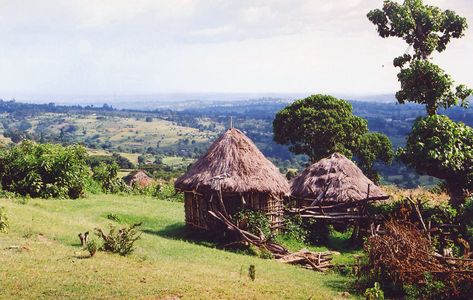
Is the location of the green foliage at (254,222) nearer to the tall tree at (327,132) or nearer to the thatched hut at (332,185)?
the thatched hut at (332,185)

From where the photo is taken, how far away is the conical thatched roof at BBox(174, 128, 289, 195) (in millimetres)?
21375

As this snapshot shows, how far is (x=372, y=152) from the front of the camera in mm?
43656

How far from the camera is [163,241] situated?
1988 centimetres

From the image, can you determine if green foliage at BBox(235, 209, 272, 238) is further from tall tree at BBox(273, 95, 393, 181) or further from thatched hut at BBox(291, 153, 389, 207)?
tall tree at BBox(273, 95, 393, 181)

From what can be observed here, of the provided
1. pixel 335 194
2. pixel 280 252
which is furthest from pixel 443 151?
pixel 280 252

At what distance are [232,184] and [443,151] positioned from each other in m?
8.29

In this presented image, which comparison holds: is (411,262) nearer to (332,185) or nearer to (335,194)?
(335,194)

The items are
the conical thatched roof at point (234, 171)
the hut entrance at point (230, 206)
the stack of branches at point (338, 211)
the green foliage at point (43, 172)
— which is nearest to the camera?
the conical thatched roof at point (234, 171)

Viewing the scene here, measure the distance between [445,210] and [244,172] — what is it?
7878mm

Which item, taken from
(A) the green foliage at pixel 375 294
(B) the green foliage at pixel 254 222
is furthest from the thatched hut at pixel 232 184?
(A) the green foliage at pixel 375 294

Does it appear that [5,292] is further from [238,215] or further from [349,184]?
[349,184]

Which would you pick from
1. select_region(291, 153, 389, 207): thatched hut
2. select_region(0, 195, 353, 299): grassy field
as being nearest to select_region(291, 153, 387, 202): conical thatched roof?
select_region(291, 153, 389, 207): thatched hut

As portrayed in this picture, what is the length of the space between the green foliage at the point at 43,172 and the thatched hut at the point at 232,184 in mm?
8633

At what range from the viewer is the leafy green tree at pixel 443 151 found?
20906 millimetres
